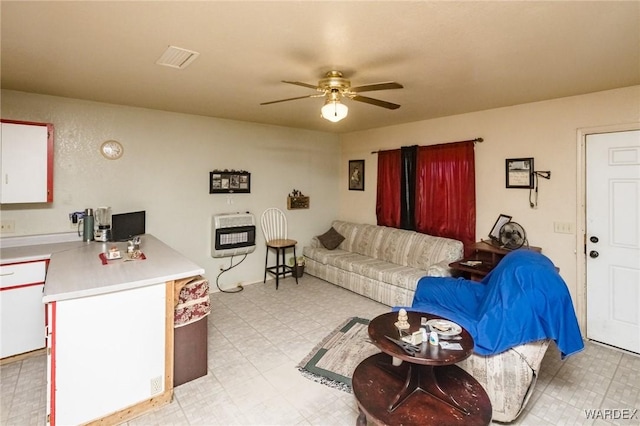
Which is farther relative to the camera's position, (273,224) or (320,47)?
(273,224)

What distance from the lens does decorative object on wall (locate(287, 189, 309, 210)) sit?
5.36 metres

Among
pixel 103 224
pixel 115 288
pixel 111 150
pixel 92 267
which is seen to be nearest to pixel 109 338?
pixel 115 288

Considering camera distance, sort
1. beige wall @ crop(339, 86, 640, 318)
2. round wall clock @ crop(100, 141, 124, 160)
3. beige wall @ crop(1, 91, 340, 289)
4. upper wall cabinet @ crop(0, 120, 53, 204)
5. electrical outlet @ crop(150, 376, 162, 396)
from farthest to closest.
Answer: round wall clock @ crop(100, 141, 124, 160)
beige wall @ crop(1, 91, 340, 289)
beige wall @ crop(339, 86, 640, 318)
upper wall cabinet @ crop(0, 120, 53, 204)
electrical outlet @ crop(150, 376, 162, 396)

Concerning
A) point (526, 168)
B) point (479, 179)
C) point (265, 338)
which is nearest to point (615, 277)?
point (526, 168)

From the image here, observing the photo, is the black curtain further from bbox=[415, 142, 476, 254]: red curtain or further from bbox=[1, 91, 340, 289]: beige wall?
bbox=[1, 91, 340, 289]: beige wall

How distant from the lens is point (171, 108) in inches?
157

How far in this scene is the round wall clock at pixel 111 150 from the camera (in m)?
3.73

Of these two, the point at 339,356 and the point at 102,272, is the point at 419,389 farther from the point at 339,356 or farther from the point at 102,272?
the point at 102,272

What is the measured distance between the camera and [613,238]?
312 cm

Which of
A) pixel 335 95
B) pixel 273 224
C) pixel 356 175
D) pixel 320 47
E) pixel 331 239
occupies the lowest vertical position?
pixel 331 239

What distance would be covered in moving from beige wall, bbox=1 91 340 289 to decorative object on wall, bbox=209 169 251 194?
0.08 m

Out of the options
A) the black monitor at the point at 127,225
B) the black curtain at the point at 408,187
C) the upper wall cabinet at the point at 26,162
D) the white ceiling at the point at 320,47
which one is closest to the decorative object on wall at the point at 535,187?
the white ceiling at the point at 320,47

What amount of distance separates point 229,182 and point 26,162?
2.22m

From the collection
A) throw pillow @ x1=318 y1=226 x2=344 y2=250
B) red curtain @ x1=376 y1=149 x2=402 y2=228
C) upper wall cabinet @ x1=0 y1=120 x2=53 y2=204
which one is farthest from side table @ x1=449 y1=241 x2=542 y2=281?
upper wall cabinet @ x1=0 y1=120 x2=53 y2=204
